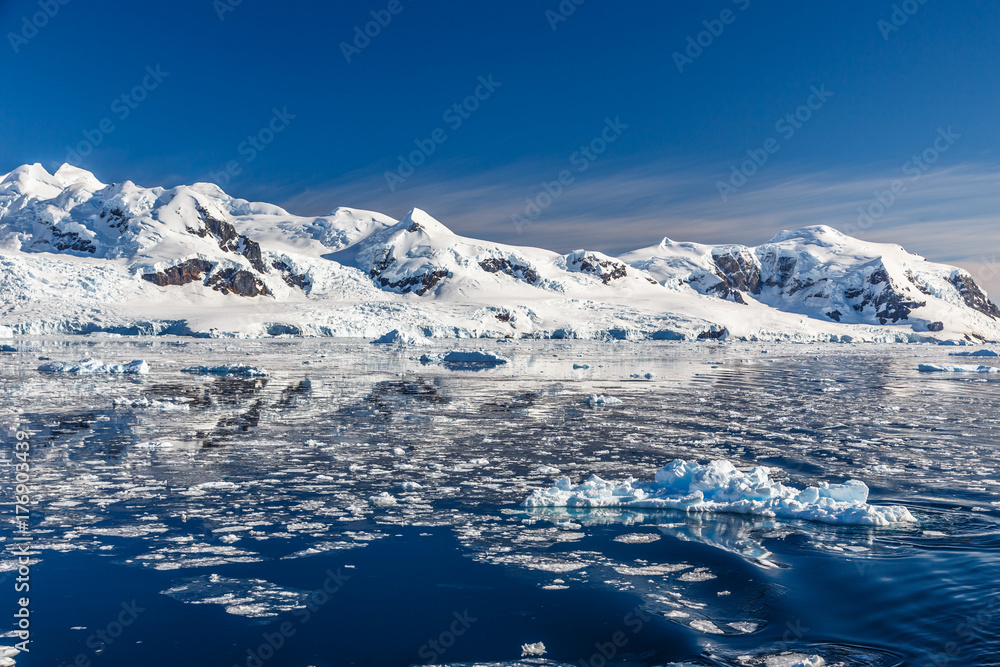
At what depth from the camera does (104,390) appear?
64.8 feet

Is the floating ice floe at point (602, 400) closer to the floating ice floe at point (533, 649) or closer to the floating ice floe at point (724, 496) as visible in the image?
the floating ice floe at point (724, 496)

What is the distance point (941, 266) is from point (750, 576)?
209 m

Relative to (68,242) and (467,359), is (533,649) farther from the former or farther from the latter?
(68,242)

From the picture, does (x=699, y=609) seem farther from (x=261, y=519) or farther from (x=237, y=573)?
(x=261, y=519)

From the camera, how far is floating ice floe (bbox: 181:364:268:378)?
86.0 ft

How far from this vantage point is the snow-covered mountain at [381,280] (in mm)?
75312

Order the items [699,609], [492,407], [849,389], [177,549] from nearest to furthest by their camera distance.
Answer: [699,609] < [177,549] < [492,407] < [849,389]

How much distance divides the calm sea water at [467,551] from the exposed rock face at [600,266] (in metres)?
117

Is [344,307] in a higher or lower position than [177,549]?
higher

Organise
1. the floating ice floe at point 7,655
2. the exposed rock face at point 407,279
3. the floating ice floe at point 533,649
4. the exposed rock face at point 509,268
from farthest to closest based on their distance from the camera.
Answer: the exposed rock face at point 509,268, the exposed rock face at point 407,279, the floating ice floe at point 533,649, the floating ice floe at point 7,655

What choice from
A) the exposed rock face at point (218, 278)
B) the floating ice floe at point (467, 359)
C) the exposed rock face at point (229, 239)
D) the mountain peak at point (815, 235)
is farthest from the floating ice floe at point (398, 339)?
the mountain peak at point (815, 235)

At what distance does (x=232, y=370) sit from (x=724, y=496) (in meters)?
23.1

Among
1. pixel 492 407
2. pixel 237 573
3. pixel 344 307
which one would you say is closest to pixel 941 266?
pixel 344 307

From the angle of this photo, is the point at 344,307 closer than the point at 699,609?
No
